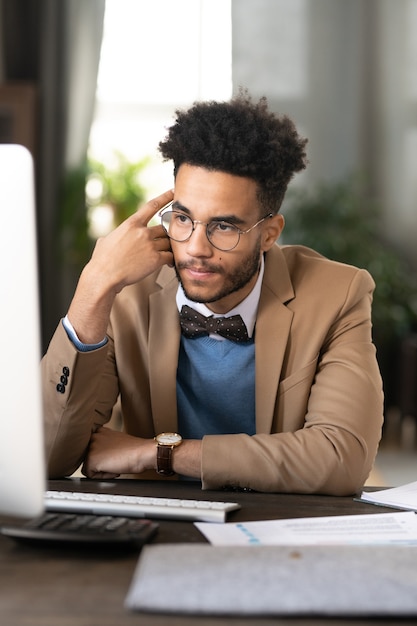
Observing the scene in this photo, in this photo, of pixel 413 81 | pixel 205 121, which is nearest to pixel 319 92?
pixel 413 81

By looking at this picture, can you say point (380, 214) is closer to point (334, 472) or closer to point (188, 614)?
point (334, 472)

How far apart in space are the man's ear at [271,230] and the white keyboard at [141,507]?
0.87 metres

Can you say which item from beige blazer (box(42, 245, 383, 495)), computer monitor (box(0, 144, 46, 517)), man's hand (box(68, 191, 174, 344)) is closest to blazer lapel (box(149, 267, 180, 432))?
beige blazer (box(42, 245, 383, 495))

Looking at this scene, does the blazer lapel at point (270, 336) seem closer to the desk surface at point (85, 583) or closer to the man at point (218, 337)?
the man at point (218, 337)

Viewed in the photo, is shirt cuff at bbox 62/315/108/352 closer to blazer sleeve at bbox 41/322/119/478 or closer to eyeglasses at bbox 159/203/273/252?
blazer sleeve at bbox 41/322/119/478

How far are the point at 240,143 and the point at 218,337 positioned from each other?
44 centimetres

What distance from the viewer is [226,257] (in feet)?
6.36

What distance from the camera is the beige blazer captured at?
1.69 metres

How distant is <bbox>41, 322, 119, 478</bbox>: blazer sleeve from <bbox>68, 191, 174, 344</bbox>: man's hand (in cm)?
5

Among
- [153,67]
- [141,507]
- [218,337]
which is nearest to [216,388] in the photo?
[218,337]

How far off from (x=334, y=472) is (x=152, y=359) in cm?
51

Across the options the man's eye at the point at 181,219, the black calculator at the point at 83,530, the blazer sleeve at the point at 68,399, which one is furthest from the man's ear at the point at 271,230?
the black calculator at the point at 83,530

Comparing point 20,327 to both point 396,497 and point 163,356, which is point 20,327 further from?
point 163,356

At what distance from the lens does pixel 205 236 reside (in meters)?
1.90
